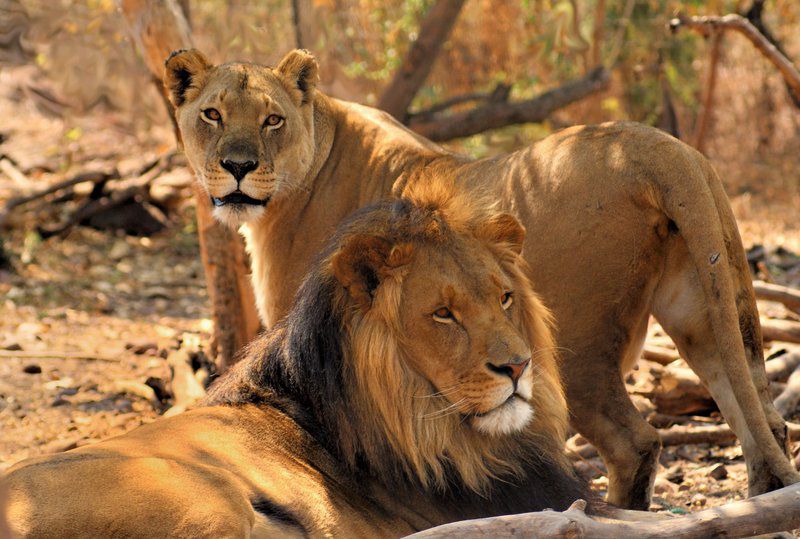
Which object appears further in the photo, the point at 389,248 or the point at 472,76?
the point at 472,76

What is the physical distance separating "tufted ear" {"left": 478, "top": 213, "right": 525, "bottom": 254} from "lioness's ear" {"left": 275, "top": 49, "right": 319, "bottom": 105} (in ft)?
6.44

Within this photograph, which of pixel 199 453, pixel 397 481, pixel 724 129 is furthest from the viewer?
pixel 724 129

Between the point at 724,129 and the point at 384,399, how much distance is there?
10.6 metres

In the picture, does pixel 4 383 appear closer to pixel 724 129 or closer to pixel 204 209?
pixel 204 209

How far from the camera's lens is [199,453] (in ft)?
9.22

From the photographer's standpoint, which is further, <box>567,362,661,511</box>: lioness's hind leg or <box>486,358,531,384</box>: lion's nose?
<box>567,362,661,511</box>: lioness's hind leg

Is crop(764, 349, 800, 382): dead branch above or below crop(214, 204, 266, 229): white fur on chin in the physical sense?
below

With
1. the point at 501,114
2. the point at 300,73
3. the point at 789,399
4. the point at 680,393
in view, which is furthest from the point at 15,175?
the point at 789,399

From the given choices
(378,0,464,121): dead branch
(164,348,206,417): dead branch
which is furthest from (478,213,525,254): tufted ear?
(378,0,464,121): dead branch

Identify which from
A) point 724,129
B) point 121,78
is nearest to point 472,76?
point 724,129

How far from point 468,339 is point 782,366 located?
291cm

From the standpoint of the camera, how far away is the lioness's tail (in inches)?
140

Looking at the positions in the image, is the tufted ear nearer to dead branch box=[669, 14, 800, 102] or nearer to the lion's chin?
the lion's chin

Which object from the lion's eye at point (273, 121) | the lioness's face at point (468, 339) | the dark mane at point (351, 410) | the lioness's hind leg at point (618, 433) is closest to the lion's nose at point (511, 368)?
the lioness's face at point (468, 339)
